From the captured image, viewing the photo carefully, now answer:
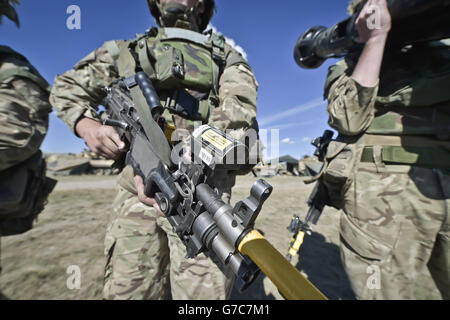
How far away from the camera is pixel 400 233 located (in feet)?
5.37

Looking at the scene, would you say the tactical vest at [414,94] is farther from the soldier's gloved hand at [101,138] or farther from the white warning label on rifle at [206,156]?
the soldier's gloved hand at [101,138]

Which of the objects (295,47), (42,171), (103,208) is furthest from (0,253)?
(295,47)

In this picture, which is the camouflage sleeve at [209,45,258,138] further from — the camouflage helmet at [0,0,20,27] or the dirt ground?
the camouflage helmet at [0,0,20,27]

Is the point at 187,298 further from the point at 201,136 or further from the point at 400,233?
the point at 400,233

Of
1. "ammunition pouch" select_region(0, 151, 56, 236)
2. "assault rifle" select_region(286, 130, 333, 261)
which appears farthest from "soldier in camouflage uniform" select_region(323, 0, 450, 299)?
"ammunition pouch" select_region(0, 151, 56, 236)

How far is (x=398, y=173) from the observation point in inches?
66.7

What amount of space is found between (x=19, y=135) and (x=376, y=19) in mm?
3828

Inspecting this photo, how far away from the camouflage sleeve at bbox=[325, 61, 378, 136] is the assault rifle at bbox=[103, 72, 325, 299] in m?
1.48

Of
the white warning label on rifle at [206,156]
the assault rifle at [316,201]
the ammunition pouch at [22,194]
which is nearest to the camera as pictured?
the white warning label on rifle at [206,156]

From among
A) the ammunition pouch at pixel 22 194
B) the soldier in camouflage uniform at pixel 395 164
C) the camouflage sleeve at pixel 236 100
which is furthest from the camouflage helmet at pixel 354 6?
the ammunition pouch at pixel 22 194

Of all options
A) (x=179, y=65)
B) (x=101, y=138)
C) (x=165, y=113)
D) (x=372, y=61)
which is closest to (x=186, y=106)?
(x=165, y=113)

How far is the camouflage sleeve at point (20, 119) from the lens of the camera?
1.95 meters

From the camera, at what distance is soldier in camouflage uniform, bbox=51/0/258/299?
1.63 metres

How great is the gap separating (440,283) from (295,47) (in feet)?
10.2
